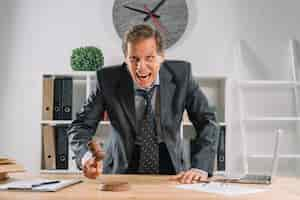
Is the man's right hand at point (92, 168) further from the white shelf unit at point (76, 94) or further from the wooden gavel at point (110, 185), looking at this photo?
the white shelf unit at point (76, 94)

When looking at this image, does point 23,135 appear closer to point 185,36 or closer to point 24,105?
point 24,105

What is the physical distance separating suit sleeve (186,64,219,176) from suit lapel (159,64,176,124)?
9 cm

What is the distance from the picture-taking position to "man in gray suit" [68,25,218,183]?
7.47 feet

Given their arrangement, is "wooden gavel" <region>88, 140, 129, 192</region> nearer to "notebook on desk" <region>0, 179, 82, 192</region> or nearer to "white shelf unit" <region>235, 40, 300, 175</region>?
"notebook on desk" <region>0, 179, 82, 192</region>

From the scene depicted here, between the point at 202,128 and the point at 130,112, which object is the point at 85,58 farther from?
the point at 202,128

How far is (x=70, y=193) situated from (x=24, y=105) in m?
2.28

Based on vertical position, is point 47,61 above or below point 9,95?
above

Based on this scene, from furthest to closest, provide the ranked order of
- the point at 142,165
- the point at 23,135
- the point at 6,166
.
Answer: the point at 23,135
the point at 142,165
the point at 6,166

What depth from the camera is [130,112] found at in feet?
7.72

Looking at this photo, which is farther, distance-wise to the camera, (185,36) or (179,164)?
(185,36)

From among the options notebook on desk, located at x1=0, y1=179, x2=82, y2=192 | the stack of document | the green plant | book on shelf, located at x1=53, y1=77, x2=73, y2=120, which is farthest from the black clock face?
notebook on desk, located at x1=0, y1=179, x2=82, y2=192

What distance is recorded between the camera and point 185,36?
3760mm

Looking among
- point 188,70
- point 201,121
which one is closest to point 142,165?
point 201,121

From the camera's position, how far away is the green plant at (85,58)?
3506 millimetres
